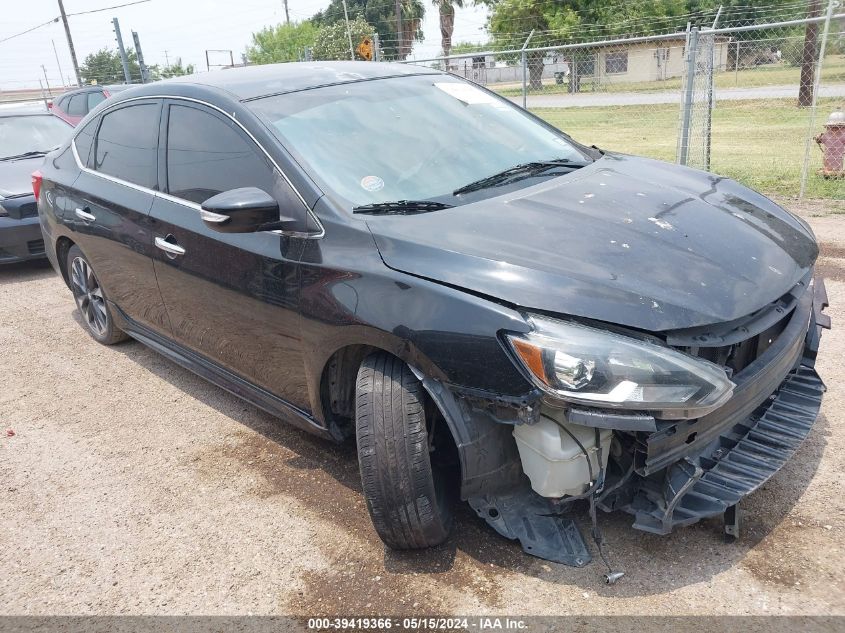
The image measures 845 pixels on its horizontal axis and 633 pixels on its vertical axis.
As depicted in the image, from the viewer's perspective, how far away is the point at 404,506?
8.10 feet

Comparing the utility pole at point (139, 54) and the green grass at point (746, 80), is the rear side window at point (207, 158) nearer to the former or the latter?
the green grass at point (746, 80)

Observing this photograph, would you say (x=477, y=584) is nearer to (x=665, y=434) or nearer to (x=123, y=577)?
(x=665, y=434)

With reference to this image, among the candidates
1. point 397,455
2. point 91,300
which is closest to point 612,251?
point 397,455

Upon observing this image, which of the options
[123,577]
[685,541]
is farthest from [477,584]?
[123,577]

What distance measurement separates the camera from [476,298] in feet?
7.44

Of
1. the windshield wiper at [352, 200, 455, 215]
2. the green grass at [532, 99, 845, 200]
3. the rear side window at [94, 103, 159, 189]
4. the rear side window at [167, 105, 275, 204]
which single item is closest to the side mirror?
the rear side window at [167, 105, 275, 204]

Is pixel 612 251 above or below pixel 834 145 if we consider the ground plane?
above

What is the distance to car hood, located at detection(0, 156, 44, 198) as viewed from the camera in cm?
685

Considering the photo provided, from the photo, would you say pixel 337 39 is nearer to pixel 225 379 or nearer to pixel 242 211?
pixel 225 379

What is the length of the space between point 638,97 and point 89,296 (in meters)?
16.5

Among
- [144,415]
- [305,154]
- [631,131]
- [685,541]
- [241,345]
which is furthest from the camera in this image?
[631,131]

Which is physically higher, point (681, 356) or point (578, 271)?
point (578, 271)

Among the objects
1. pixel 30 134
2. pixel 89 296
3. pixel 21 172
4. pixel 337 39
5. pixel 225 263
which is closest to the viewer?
pixel 225 263

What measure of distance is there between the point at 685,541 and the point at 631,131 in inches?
611
